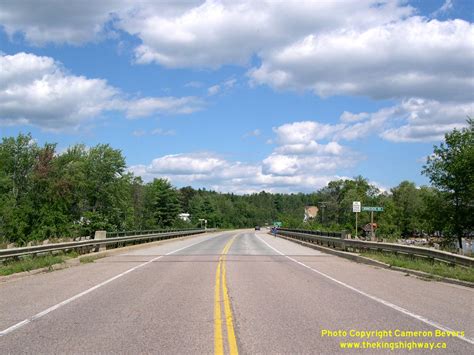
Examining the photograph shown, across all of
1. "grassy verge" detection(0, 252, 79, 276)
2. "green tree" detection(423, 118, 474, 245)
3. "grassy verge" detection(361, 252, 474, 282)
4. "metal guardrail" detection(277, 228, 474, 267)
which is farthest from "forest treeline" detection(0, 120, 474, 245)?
"grassy verge" detection(0, 252, 79, 276)

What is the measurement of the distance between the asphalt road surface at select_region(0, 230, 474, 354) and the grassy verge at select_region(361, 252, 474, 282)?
86 cm

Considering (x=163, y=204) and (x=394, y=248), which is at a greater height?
(x=163, y=204)

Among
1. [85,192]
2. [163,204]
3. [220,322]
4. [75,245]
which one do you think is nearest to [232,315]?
[220,322]

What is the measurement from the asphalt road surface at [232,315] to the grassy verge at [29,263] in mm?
1522

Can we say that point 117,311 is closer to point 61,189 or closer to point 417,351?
point 417,351

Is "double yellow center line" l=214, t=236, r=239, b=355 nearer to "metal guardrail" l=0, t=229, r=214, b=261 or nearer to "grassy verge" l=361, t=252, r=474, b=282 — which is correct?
"grassy verge" l=361, t=252, r=474, b=282

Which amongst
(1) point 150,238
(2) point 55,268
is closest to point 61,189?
(1) point 150,238

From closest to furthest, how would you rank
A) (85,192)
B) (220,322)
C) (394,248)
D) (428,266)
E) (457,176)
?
(220,322) → (428,266) → (394,248) → (457,176) → (85,192)

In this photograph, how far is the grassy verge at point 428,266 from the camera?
1461 centimetres

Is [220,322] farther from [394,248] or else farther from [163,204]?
[163,204]

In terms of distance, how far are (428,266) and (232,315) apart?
10531 millimetres

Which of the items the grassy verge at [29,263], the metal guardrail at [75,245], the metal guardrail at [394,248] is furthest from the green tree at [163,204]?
the grassy verge at [29,263]

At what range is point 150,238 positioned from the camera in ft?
137

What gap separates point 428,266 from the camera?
17172 millimetres
